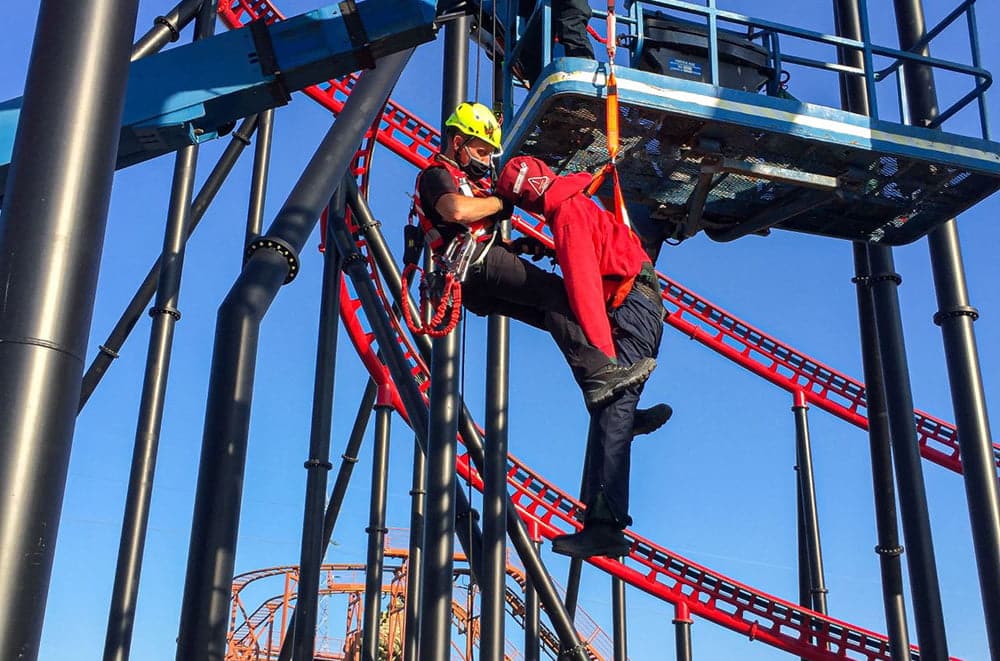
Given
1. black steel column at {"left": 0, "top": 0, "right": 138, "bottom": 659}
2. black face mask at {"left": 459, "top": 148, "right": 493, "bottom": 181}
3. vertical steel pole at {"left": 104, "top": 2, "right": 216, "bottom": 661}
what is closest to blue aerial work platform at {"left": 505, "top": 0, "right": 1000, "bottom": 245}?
black face mask at {"left": 459, "top": 148, "right": 493, "bottom": 181}

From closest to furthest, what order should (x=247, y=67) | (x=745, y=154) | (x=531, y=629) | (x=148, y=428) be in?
(x=745, y=154), (x=247, y=67), (x=148, y=428), (x=531, y=629)

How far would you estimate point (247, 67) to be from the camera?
5.35 meters

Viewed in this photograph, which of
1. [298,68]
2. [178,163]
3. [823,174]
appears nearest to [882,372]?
[823,174]

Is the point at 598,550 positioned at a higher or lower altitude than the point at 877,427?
lower

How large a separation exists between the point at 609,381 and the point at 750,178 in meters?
1.63

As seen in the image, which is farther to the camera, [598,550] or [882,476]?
[882,476]

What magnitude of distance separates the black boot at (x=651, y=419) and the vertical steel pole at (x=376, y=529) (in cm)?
639

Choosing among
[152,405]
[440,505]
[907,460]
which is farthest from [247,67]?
[907,460]

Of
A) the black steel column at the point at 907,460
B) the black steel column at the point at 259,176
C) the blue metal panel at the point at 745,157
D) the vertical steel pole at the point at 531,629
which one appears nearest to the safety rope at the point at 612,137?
the blue metal panel at the point at 745,157

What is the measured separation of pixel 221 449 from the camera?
4879mm

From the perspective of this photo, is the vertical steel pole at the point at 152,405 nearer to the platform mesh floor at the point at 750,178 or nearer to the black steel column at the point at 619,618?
the platform mesh floor at the point at 750,178

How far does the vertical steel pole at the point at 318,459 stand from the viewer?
7043 mm

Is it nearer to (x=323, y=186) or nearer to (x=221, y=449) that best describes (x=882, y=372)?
(x=323, y=186)

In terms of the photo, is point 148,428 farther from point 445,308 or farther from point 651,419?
point 651,419
